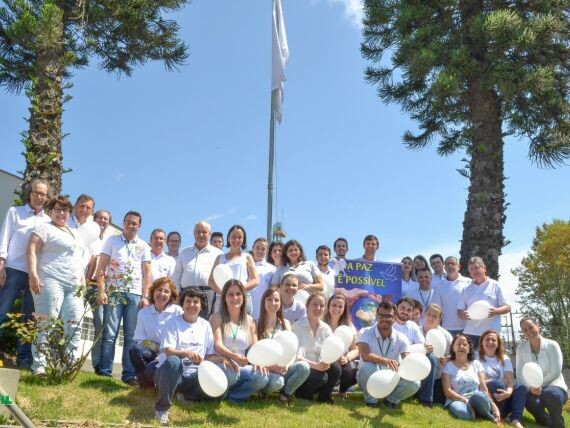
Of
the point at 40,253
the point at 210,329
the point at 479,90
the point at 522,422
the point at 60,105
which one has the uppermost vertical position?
the point at 479,90

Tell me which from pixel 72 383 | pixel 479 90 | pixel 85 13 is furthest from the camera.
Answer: pixel 479 90

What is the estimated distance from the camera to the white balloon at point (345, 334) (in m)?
5.97

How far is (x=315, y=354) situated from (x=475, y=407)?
1.98 m

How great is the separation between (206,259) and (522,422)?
4.18 meters

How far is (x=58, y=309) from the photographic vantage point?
5.61 m

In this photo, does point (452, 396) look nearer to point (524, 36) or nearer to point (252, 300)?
point (252, 300)

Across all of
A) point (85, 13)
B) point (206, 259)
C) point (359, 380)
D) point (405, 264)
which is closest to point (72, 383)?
point (206, 259)

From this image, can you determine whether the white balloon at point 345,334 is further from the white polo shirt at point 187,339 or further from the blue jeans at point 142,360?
the blue jeans at point 142,360

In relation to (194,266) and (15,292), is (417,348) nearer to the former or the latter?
(194,266)

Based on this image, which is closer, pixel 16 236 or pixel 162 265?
pixel 16 236

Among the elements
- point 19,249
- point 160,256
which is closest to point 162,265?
point 160,256

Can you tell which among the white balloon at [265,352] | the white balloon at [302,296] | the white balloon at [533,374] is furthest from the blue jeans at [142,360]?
the white balloon at [533,374]

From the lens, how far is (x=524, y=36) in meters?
10.1

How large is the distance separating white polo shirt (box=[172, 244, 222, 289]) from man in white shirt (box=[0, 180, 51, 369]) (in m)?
1.56
